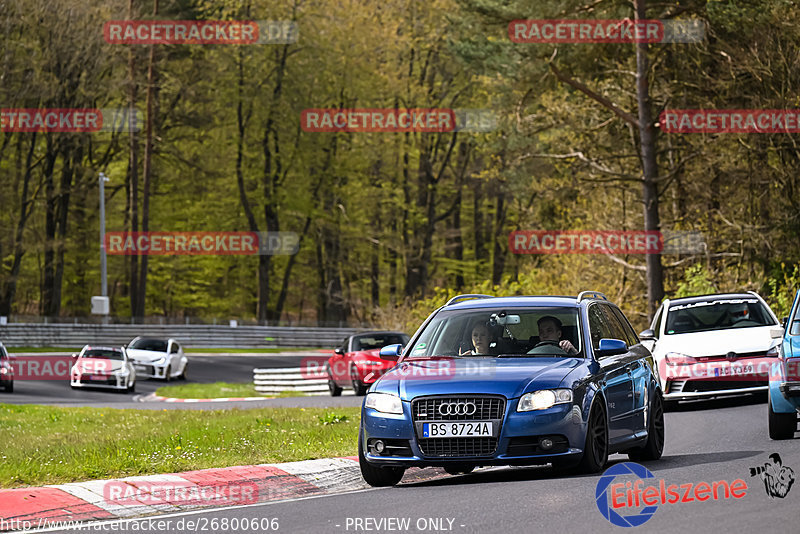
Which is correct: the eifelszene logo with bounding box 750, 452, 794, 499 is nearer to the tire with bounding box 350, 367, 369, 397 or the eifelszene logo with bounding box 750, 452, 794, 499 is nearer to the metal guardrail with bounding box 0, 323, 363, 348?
the tire with bounding box 350, 367, 369, 397

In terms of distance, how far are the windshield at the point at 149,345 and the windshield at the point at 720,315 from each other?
85.9ft

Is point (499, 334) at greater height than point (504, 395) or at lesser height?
greater

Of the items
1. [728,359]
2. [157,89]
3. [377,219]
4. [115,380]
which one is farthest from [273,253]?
[728,359]

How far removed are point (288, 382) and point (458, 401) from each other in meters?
27.2

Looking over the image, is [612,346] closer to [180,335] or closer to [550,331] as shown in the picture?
[550,331]

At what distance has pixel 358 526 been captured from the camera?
889 centimetres

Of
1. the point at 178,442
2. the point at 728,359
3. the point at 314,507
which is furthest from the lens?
the point at 728,359

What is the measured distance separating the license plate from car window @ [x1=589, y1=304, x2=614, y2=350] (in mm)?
1972

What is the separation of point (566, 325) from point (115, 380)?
2784 cm

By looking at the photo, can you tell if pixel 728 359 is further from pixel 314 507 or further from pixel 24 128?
pixel 24 128

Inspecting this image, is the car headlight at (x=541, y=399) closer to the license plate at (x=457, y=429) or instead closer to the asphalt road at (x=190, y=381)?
the license plate at (x=457, y=429)

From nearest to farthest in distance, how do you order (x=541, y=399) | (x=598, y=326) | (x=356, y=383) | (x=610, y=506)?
(x=610, y=506)
(x=541, y=399)
(x=598, y=326)
(x=356, y=383)

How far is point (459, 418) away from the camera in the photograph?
34.7 feet

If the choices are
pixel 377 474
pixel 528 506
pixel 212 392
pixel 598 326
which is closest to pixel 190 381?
pixel 212 392
